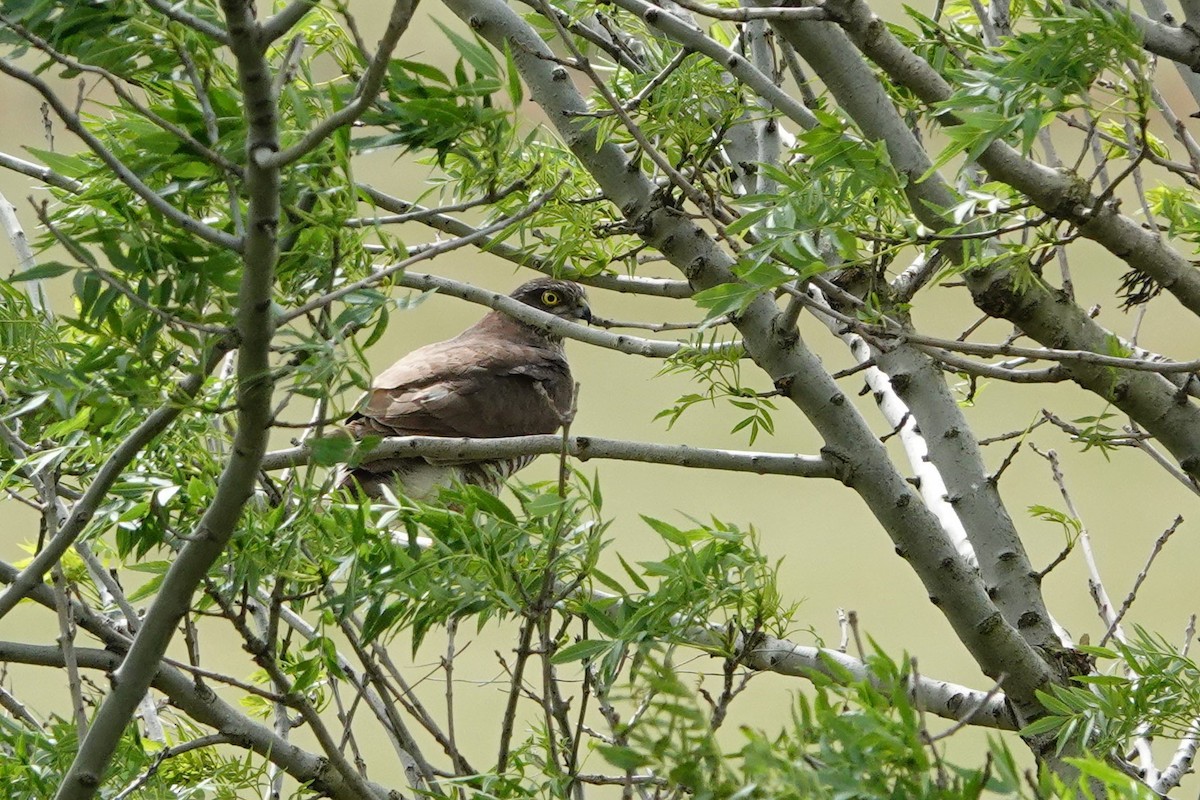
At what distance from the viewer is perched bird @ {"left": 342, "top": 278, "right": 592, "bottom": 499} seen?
8.10 feet

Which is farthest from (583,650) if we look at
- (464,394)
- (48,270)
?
(464,394)

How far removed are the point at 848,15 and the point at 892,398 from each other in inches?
34.1

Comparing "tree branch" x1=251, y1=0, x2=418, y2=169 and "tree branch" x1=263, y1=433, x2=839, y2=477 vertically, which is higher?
"tree branch" x1=263, y1=433, x2=839, y2=477

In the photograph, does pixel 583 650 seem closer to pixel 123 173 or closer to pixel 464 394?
pixel 123 173

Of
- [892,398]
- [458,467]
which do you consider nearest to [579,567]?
[892,398]

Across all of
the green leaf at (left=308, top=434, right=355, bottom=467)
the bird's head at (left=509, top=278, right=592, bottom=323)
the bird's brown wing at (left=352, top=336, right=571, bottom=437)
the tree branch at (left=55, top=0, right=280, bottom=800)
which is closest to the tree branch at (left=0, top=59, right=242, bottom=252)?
the tree branch at (left=55, top=0, right=280, bottom=800)

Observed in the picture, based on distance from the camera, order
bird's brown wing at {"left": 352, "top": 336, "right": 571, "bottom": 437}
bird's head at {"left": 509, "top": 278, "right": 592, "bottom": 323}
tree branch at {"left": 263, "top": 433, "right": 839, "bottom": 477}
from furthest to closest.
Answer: bird's head at {"left": 509, "top": 278, "right": 592, "bottom": 323}
bird's brown wing at {"left": 352, "top": 336, "right": 571, "bottom": 437}
tree branch at {"left": 263, "top": 433, "right": 839, "bottom": 477}

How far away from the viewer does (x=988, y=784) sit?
519mm

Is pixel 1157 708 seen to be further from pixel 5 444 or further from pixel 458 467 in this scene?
pixel 458 467

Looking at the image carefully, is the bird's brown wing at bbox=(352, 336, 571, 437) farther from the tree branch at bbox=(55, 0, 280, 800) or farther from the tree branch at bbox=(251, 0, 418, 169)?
the tree branch at bbox=(251, 0, 418, 169)

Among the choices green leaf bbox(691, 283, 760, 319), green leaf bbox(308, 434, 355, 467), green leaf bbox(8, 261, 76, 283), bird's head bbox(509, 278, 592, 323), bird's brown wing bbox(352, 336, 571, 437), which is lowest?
green leaf bbox(308, 434, 355, 467)

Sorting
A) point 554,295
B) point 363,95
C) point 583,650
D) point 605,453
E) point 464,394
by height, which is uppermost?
point 554,295

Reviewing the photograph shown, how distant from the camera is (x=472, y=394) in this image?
2.74m

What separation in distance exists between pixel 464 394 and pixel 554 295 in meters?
0.56
